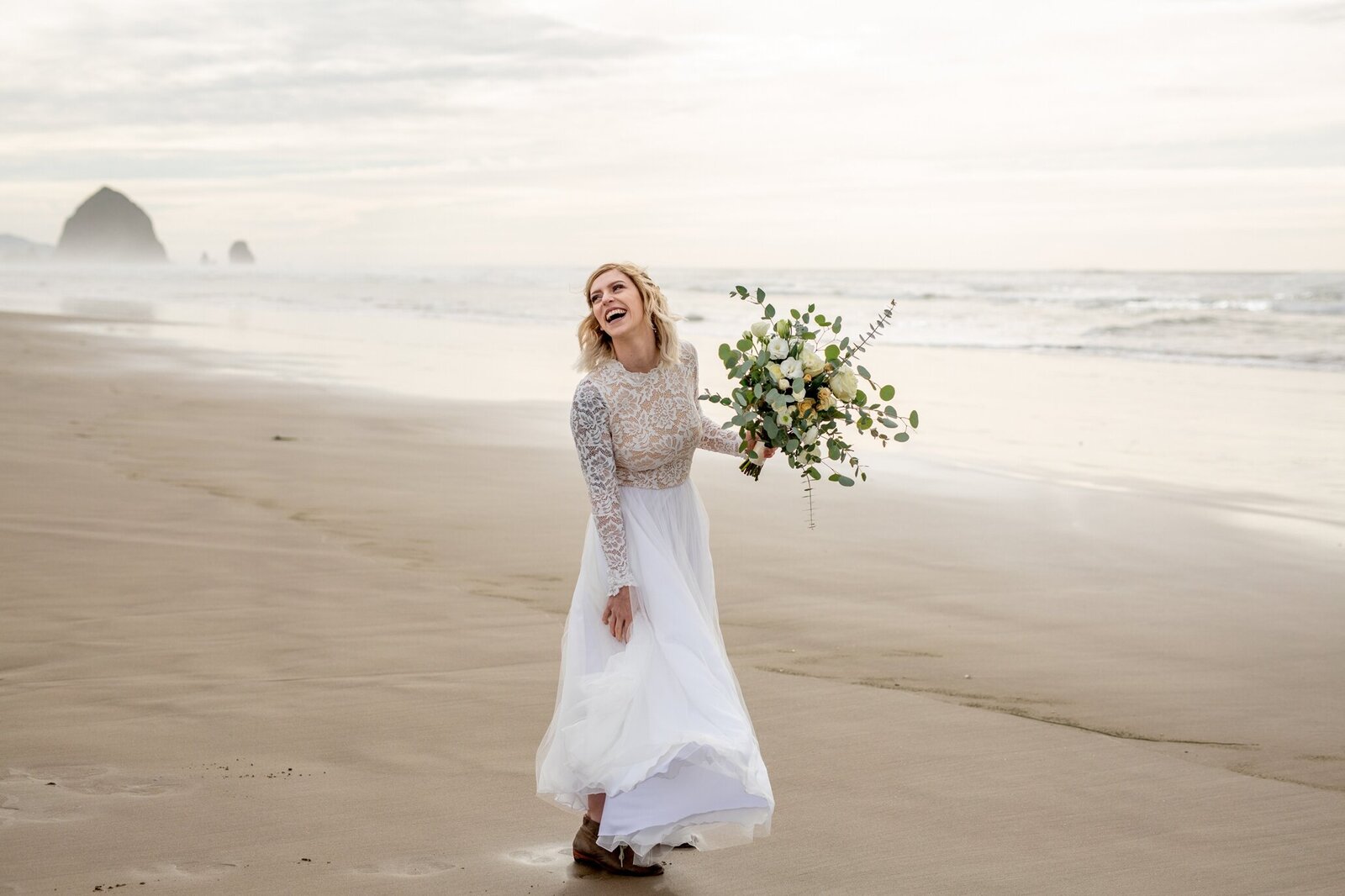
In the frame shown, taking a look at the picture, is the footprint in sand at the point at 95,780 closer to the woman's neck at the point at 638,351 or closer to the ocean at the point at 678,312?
the woman's neck at the point at 638,351

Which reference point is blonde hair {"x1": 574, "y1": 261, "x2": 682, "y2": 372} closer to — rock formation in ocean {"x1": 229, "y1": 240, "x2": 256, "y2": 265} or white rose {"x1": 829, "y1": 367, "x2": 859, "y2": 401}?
white rose {"x1": 829, "y1": 367, "x2": 859, "y2": 401}

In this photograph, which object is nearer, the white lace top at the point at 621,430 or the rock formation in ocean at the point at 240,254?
the white lace top at the point at 621,430

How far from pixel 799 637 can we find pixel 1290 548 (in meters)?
3.90

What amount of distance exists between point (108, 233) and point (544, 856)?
18718 cm

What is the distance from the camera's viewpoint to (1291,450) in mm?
11703

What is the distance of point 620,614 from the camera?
353 centimetres

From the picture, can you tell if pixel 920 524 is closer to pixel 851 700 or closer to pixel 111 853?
pixel 851 700

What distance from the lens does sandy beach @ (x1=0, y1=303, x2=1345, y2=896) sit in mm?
3688

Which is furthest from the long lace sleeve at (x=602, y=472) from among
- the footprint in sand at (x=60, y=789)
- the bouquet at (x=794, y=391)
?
the footprint in sand at (x=60, y=789)

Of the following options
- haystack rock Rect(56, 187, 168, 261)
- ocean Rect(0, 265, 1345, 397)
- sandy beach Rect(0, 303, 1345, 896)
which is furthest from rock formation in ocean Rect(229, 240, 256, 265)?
sandy beach Rect(0, 303, 1345, 896)

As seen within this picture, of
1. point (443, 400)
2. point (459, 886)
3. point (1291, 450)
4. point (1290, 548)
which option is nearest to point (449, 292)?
point (443, 400)

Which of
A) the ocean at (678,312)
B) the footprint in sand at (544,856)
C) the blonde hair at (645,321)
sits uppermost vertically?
the ocean at (678,312)

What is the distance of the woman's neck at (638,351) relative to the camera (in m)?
3.56

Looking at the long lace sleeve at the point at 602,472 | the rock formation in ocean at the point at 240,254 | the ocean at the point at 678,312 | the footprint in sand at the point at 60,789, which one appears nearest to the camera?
the long lace sleeve at the point at 602,472
